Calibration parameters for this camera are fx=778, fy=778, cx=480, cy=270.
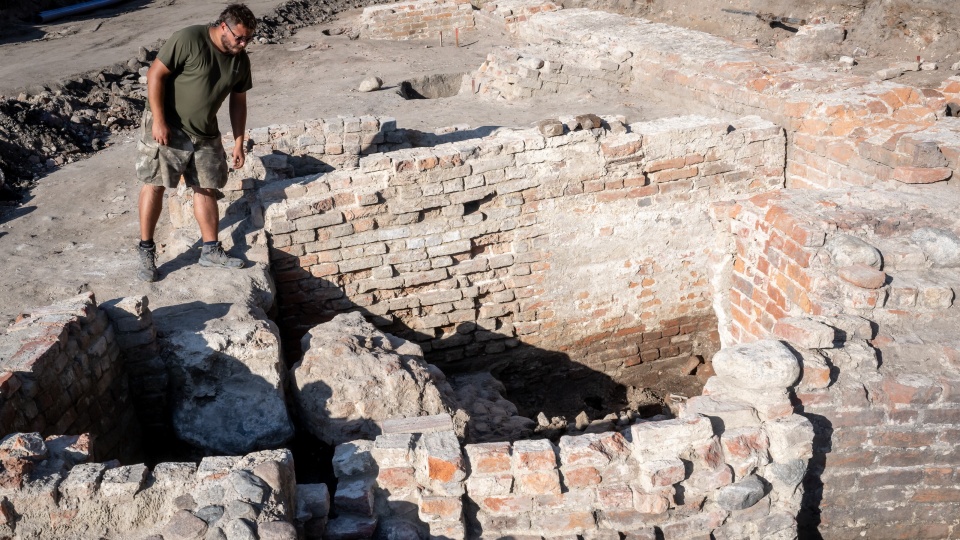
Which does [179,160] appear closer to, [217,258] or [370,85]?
[217,258]

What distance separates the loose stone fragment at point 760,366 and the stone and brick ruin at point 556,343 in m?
0.01

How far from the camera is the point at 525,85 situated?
27.0 ft

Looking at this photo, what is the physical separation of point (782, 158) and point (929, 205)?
57.0 inches

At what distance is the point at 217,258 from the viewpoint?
15.5 feet

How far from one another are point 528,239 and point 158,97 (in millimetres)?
2581

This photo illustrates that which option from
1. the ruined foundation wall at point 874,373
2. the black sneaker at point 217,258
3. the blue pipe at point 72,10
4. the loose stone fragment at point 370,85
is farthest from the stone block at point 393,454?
the blue pipe at point 72,10

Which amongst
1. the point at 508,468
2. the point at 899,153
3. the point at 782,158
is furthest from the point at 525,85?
the point at 508,468

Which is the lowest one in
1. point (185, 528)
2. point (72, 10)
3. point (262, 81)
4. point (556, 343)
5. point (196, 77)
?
point (556, 343)

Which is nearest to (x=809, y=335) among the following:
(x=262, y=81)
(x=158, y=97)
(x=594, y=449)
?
(x=594, y=449)

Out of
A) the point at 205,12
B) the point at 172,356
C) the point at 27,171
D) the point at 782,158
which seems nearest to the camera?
the point at 172,356

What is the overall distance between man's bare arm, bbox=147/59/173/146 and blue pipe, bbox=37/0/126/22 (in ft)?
32.7

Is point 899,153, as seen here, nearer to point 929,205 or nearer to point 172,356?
point 929,205

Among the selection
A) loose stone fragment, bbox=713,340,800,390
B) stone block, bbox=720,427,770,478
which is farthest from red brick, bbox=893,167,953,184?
stone block, bbox=720,427,770,478

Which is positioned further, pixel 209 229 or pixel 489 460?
pixel 209 229
